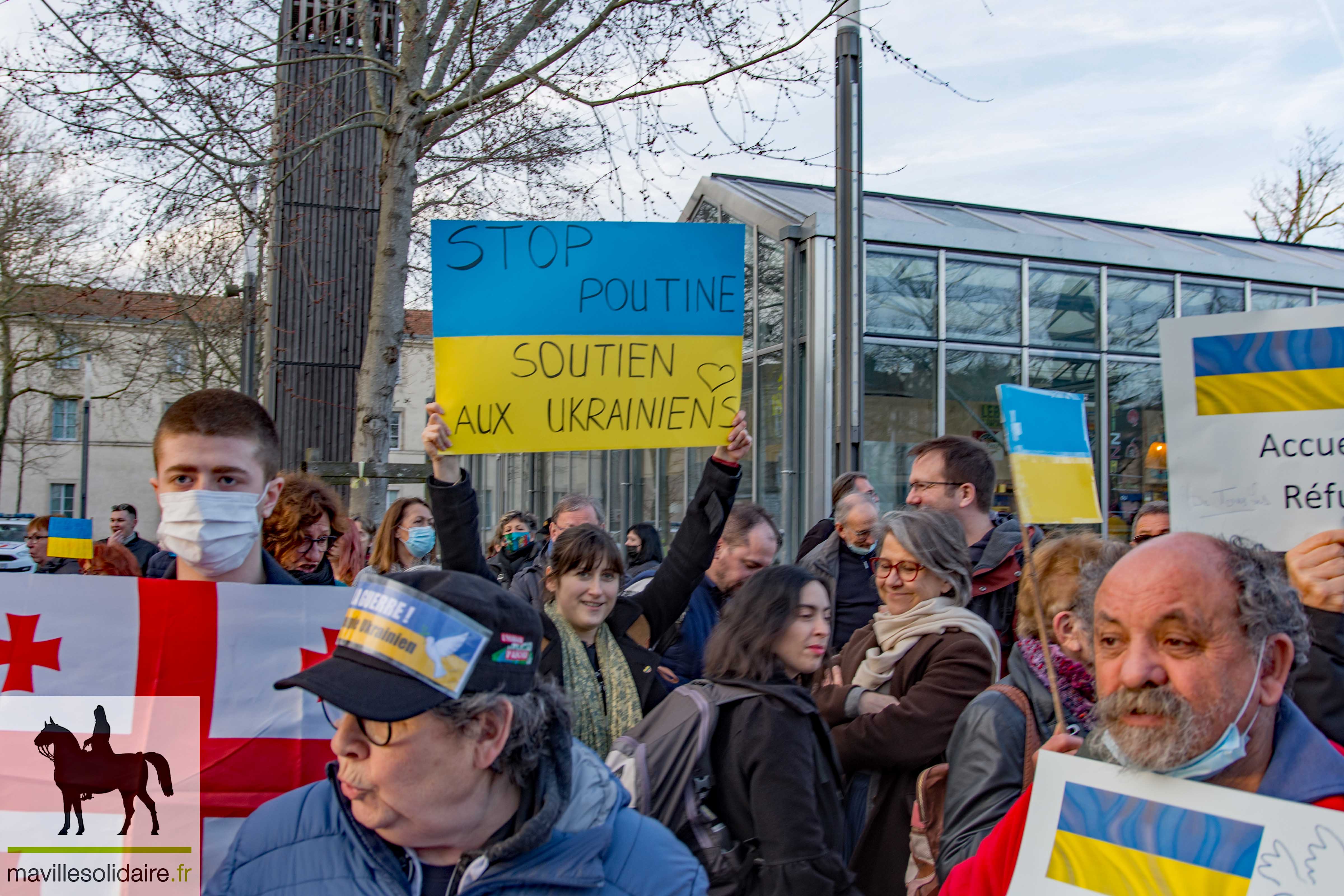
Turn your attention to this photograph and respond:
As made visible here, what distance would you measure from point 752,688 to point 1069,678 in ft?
2.50

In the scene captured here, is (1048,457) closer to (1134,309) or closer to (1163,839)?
(1163,839)

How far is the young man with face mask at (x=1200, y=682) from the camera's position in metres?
1.73

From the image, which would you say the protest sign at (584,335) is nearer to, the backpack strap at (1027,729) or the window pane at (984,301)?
the backpack strap at (1027,729)

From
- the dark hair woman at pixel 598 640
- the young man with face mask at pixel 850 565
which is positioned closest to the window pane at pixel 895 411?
Result: the young man with face mask at pixel 850 565

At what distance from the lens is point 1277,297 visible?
12664 mm

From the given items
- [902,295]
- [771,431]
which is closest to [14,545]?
[771,431]

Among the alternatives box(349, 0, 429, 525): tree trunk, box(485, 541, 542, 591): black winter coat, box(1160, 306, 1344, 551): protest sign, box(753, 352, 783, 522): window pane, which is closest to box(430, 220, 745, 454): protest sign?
box(1160, 306, 1344, 551): protest sign

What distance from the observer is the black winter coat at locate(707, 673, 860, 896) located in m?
2.54

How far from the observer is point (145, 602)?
2.49 metres

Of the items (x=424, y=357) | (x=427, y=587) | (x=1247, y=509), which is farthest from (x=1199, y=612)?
(x=424, y=357)

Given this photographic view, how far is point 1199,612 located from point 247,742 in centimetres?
196

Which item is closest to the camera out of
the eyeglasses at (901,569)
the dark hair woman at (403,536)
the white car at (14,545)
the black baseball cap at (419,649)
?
the black baseball cap at (419,649)

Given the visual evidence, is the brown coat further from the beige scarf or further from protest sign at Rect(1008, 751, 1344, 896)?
protest sign at Rect(1008, 751, 1344, 896)

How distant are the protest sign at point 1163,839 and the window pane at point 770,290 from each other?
9623 millimetres
